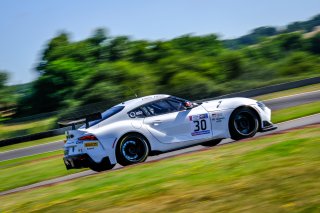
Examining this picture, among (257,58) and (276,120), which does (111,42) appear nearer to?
(257,58)

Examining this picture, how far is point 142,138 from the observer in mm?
10484

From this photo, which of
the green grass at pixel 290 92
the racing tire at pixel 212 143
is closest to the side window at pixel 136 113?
the racing tire at pixel 212 143

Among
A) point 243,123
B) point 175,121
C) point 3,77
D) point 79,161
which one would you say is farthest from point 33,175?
point 3,77

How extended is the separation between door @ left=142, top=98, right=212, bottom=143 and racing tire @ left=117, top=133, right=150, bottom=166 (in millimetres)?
326

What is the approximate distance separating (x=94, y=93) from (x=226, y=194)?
108ft

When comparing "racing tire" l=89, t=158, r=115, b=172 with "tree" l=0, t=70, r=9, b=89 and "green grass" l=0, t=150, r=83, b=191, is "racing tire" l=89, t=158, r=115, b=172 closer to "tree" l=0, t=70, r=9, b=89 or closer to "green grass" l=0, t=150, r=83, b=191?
"green grass" l=0, t=150, r=83, b=191

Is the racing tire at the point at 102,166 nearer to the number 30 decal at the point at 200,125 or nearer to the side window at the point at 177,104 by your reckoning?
the side window at the point at 177,104

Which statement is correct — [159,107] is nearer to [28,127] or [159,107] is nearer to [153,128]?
[153,128]

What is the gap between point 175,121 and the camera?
35.6ft

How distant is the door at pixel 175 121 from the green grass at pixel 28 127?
57.0 ft

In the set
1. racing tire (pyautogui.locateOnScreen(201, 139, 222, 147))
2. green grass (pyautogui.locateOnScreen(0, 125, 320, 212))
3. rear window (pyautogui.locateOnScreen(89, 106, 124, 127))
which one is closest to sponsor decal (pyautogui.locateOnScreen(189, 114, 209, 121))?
racing tire (pyautogui.locateOnScreen(201, 139, 222, 147))

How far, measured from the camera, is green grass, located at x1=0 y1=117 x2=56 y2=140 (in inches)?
1072

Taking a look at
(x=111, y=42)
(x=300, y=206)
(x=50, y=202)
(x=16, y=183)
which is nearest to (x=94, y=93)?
(x=111, y=42)

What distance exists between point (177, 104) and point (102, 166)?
2.12 meters
